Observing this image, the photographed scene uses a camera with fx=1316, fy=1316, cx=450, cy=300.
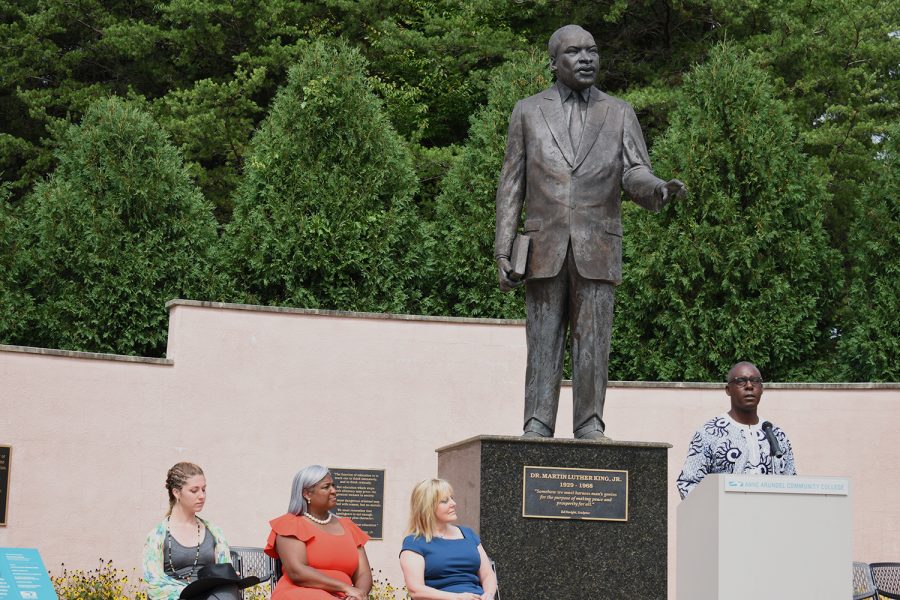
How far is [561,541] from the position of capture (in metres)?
7.10

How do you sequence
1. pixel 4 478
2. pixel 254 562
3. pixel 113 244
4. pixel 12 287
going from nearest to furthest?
pixel 254 562, pixel 4 478, pixel 113 244, pixel 12 287

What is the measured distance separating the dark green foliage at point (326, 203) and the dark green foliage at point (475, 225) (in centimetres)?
47

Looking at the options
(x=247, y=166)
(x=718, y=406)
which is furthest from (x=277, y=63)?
(x=718, y=406)

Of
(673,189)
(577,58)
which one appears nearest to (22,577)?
(673,189)

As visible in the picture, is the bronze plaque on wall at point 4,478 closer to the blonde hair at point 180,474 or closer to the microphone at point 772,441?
the blonde hair at point 180,474

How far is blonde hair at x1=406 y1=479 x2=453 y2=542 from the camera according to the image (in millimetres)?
6113

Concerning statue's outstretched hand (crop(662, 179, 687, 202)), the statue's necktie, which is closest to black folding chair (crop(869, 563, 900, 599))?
statue's outstretched hand (crop(662, 179, 687, 202))

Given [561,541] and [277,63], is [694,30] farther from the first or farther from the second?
[561,541]

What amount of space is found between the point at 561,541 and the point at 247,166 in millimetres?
7518

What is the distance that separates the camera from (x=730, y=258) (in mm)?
13000

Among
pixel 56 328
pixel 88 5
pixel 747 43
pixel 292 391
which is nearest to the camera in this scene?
pixel 292 391

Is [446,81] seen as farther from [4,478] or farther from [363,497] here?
[4,478]

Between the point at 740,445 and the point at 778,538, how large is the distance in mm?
1785

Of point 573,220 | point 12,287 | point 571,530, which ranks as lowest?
point 571,530
